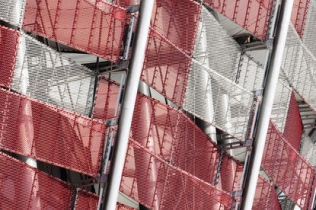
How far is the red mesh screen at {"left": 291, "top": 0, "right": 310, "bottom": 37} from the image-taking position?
143 ft

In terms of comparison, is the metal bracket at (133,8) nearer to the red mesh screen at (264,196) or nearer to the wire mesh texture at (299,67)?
the wire mesh texture at (299,67)

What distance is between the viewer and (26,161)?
33.9 metres

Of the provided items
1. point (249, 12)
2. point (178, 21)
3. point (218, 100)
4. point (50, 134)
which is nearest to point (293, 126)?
point (249, 12)

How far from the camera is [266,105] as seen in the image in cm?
4025

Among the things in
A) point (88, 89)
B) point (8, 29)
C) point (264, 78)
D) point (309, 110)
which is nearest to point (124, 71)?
point (88, 89)

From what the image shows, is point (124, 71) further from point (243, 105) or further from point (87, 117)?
point (243, 105)

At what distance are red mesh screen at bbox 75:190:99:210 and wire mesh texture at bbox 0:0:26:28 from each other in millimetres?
4809

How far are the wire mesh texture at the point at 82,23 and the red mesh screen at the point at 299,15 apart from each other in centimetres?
975

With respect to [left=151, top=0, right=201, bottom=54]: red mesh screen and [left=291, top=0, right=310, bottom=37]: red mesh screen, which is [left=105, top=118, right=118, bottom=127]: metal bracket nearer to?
[left=151, top=0, right=201, bottom=54]: red mesh screen

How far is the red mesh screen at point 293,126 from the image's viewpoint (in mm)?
44031

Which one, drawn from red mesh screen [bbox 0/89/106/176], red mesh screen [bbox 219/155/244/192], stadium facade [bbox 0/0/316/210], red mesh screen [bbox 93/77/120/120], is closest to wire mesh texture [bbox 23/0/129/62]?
stadium facade [bbox 0/0/316/210]

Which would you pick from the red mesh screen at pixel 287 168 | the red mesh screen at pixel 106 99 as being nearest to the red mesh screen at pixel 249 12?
the red mesh screen at pixel 287 168

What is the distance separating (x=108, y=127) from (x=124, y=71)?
171 cm

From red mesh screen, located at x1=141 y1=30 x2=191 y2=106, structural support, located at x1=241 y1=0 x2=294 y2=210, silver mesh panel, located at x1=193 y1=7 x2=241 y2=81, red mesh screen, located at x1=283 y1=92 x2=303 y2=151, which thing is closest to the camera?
red mesh screen, located at x1=141 y1=30 x2=191 y2=106
